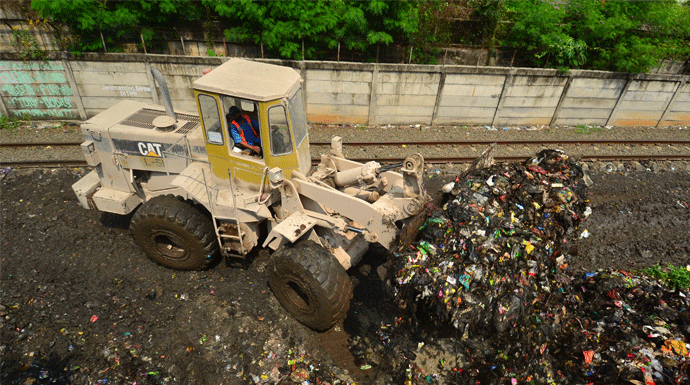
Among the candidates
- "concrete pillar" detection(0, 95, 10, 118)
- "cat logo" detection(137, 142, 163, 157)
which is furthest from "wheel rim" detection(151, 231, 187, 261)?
"concrete pillar" detection(0, 95, 10, 118)

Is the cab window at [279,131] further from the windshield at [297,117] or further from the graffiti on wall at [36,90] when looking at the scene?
the graffiti on wall at [36,90]

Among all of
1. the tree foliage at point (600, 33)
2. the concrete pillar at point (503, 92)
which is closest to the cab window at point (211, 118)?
the concrete pillar at point (503, 92)

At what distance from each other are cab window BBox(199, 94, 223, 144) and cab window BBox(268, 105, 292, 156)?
649 mm

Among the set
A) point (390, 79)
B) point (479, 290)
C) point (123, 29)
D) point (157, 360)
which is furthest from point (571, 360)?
point (123, 29)

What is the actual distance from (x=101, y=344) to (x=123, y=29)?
340 inches

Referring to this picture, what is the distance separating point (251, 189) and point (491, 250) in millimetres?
3052

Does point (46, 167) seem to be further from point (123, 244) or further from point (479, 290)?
point (479, 290)

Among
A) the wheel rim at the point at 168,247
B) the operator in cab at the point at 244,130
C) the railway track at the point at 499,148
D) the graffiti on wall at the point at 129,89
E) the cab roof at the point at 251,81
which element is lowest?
the railway track at the point at 499,148

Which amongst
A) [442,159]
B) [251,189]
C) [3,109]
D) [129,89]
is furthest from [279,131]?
[3,109]

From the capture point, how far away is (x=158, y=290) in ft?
16.6

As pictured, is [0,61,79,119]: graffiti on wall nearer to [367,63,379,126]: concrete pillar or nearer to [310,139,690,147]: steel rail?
[310,139,690,147]: steel rail

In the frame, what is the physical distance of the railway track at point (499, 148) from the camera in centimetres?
844

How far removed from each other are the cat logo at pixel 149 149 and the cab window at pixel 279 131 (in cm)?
190

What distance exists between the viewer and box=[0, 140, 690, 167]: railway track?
8.44m
